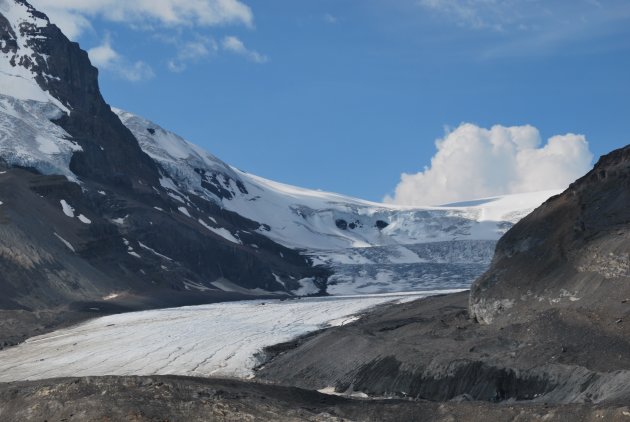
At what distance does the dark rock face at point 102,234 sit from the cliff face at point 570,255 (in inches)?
1489

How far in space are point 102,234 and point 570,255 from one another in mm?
91138

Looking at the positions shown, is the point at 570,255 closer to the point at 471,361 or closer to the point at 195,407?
the point at 471,361

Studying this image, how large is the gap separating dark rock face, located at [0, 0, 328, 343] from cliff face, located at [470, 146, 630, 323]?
37812 mm

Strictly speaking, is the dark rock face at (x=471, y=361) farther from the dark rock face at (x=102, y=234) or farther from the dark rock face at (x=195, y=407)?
the dark rock face at (x=102, y=234)

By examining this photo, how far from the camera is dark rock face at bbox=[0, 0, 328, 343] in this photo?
346 feet

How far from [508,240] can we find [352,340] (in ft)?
28.8

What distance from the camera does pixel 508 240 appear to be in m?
48.4

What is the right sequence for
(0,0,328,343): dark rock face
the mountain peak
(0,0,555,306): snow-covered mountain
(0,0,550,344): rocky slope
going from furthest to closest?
the mountain peak
(0,0,555,306): snow-covered mountain
(0,0,550,344): rocky slope
(0,0,328,343): dark rock face

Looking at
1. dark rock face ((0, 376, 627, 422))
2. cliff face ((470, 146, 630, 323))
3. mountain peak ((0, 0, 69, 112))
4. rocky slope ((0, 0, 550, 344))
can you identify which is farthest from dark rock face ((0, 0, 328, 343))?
dark rock face ((0, 376, 627, 422))

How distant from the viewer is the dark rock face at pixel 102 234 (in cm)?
10544

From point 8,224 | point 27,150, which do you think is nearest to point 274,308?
point 8,224

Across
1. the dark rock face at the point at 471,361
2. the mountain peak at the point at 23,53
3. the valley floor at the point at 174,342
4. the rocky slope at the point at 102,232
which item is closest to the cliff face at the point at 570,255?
the dark rock face at the point at 471,361

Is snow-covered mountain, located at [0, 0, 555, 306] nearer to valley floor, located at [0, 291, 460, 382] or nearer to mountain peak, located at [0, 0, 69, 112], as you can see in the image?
mountain peak, located at [0, 0, 69, 112]

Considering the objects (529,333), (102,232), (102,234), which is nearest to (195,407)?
(529,333)
